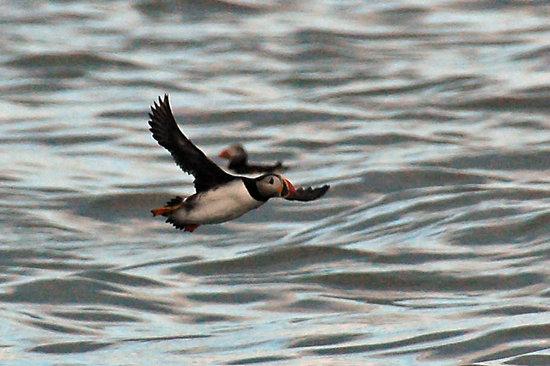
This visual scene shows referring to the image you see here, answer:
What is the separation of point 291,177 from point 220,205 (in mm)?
11626

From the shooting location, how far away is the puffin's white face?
935 centimetres

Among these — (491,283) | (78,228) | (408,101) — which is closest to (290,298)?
(491,283)

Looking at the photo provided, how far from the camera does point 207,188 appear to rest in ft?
31.9

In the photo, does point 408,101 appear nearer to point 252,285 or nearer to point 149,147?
point 149,147

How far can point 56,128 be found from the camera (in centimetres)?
2380

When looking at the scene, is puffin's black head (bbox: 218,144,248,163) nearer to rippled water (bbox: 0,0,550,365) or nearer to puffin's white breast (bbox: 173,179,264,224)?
puffin's white breast (bbox: 173,179,264,224)

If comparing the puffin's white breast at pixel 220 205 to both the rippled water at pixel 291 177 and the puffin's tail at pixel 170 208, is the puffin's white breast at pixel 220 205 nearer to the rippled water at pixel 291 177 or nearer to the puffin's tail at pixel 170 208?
the puffin's tail at pixel 170 208

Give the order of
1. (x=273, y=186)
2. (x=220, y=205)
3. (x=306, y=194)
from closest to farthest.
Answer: (x=273, y=186) → (x=220, y=205) → (x=306, y=194)

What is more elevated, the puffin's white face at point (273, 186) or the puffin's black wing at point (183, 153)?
the puffin's black wing at point (183, 153)

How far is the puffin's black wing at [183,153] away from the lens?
9703 mm

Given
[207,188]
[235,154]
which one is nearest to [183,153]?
[207,188]

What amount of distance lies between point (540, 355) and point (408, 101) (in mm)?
11363

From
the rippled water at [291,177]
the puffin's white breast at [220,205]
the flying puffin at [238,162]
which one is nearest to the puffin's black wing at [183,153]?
the puffin's white breast at [220,205]

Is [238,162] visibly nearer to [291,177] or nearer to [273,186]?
[273,186]
